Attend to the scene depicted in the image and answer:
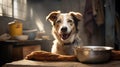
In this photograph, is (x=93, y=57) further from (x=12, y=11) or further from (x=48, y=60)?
(x=12, y=11)

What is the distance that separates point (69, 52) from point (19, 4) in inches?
81.6

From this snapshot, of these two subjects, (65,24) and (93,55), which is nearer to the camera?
(93,55)

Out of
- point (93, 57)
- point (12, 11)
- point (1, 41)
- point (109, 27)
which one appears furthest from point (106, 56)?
point (12, 11)

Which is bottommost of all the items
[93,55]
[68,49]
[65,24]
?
[68,49]

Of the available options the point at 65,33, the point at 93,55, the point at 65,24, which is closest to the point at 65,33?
the point at 65,33

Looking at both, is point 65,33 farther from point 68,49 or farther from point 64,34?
point 68,49

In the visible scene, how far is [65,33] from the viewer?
2891 mm

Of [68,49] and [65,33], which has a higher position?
[65,33]

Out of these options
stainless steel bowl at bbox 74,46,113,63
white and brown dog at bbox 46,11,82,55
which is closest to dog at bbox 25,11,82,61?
white and brown dog at bbox 46,11,82,55

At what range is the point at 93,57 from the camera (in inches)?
56.1

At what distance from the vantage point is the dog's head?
113 inches

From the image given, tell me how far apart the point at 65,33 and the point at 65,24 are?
0.12 meters

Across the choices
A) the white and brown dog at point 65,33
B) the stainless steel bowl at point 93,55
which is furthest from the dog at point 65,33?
the stainless steel bowl at point 93,55

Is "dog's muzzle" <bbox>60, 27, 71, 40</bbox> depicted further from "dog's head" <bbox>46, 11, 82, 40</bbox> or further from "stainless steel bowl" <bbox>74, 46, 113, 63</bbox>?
"stainless steel bowl" <bbox>74, 46, 113, 63</bbox>
